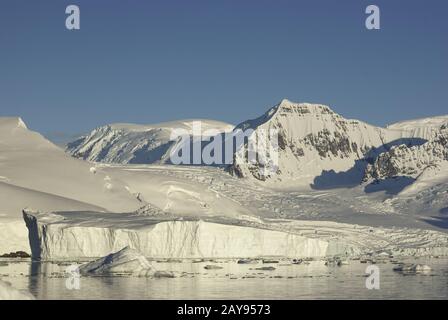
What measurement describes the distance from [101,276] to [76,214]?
22673 millimetres

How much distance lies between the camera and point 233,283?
59.4 meters

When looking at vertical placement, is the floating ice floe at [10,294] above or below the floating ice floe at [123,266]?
above

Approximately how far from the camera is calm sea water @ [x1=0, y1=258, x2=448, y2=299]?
5203 centimetres

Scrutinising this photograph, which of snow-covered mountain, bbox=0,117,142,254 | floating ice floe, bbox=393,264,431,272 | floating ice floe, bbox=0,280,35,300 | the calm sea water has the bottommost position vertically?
floating ice floe, bbox=393,264,431,272

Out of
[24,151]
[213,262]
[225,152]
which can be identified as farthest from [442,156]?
[213,262]

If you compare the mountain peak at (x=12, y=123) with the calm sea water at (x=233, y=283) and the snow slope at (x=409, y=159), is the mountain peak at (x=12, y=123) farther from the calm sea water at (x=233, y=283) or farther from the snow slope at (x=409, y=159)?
the snow slope at (x=409, y=159)

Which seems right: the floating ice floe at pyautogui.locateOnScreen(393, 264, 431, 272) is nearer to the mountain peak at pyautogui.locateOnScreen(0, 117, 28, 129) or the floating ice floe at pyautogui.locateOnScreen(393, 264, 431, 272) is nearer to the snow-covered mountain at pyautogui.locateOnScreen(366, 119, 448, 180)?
the mountain peak at pyautogui.locateOnScreen(0, 117, 28, 129)

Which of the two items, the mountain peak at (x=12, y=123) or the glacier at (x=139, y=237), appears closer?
the glacier at (x=139, y=237)

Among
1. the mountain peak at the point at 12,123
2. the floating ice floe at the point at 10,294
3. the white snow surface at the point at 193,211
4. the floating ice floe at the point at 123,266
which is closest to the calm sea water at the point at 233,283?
the floating ice floe at the point at 123,266

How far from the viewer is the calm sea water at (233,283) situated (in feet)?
171

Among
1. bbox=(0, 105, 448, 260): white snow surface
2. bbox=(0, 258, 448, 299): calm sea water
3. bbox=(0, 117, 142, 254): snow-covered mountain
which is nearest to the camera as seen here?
bbox=(0, 258, 448, 299): calm sea water

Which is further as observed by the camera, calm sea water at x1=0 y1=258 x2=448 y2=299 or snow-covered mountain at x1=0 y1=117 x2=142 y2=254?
snow-covered mountain at x1=0 y1=117 x2=142 y2=254

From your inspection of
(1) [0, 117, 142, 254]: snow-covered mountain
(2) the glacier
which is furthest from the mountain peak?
(2) the glacier
